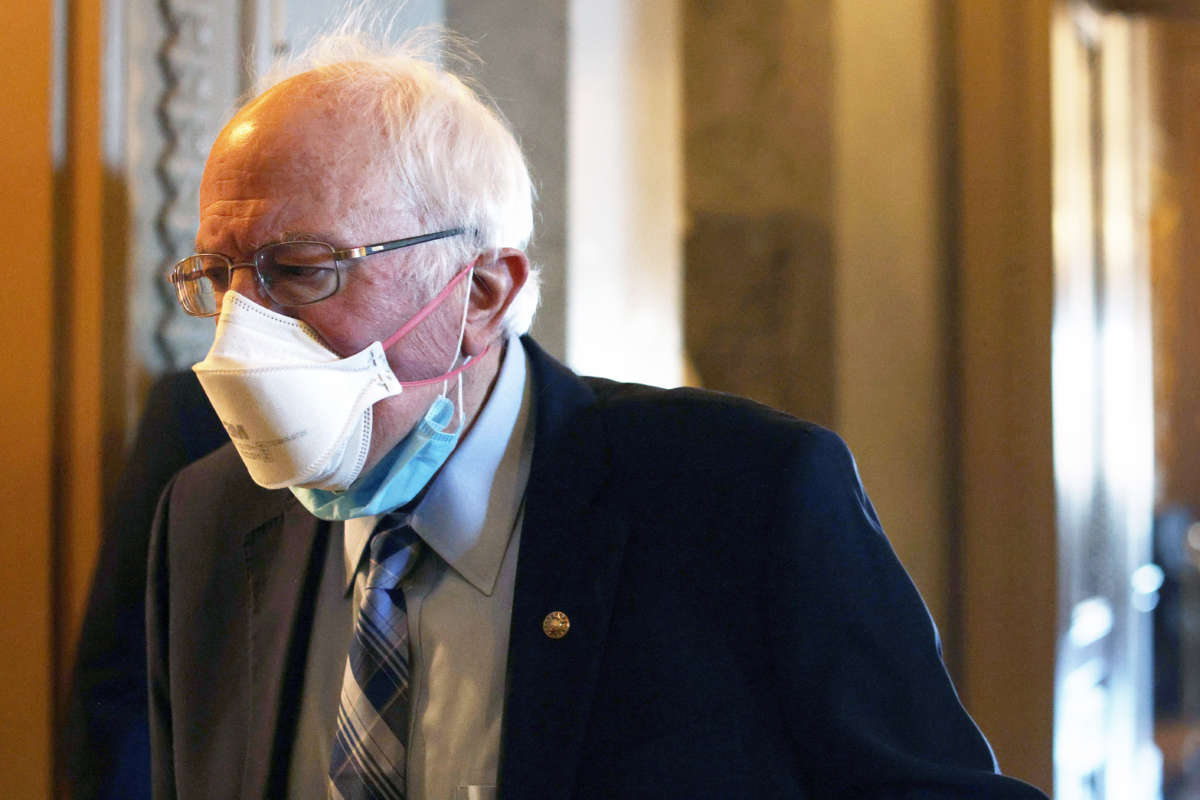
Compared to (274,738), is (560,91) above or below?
above

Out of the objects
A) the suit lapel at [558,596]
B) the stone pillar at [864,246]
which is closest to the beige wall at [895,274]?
the stone pillar at [864,246]

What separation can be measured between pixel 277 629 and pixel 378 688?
0.22m

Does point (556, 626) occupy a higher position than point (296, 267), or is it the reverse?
point (296, 267)

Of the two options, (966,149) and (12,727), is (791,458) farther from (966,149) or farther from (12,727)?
(966,149)

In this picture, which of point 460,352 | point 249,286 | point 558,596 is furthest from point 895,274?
point 249,286

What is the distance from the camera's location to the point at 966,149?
2836 mm

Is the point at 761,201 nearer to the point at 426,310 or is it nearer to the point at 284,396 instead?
the point at 426,310

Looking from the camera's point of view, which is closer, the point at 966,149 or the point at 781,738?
the point at 781,738

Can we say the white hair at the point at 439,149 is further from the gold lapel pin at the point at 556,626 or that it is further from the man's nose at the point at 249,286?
the gold lapel pin at the point at 556,626

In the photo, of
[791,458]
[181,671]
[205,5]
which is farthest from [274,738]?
[205,5]

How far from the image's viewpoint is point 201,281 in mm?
1401

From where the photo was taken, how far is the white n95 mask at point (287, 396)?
1.20 m

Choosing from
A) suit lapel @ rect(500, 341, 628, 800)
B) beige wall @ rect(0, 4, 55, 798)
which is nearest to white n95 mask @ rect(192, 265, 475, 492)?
suit lapel @ rect(500, 341, 628, 800)

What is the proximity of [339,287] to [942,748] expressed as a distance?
848 mm
